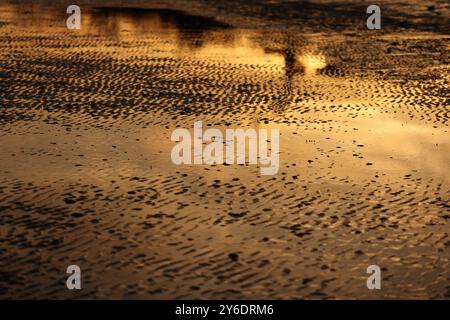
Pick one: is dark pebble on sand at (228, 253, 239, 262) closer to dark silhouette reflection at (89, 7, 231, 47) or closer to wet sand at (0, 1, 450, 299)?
wet sand at (0, 1, 450, 299)

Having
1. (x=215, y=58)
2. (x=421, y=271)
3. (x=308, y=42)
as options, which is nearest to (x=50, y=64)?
(x=215, y=58)

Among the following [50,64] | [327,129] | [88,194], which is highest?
[50,64]

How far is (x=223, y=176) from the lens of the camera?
13.3 metres

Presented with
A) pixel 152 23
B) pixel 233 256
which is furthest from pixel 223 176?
pixel 152 23

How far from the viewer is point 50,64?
24.2m

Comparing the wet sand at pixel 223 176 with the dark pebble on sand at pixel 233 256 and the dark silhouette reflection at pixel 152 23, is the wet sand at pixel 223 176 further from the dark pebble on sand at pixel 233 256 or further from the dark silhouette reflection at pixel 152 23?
the dark silhouette reflection at pixel 152 23

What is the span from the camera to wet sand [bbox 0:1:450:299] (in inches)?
375

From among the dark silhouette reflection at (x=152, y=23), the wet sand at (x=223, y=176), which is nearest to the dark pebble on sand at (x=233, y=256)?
the wet sand at (x=223, y=176)

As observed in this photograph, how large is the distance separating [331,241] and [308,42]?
2001 cm

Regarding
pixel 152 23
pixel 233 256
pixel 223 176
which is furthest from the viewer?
pixel 152 23

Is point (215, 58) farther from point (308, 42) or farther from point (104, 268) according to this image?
point (104, 268)

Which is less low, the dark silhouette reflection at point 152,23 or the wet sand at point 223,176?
the dark silhouette reflection at point 152,23

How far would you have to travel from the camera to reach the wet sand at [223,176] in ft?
31.2

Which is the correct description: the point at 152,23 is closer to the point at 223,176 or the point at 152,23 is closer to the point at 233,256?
the point at 223,176
